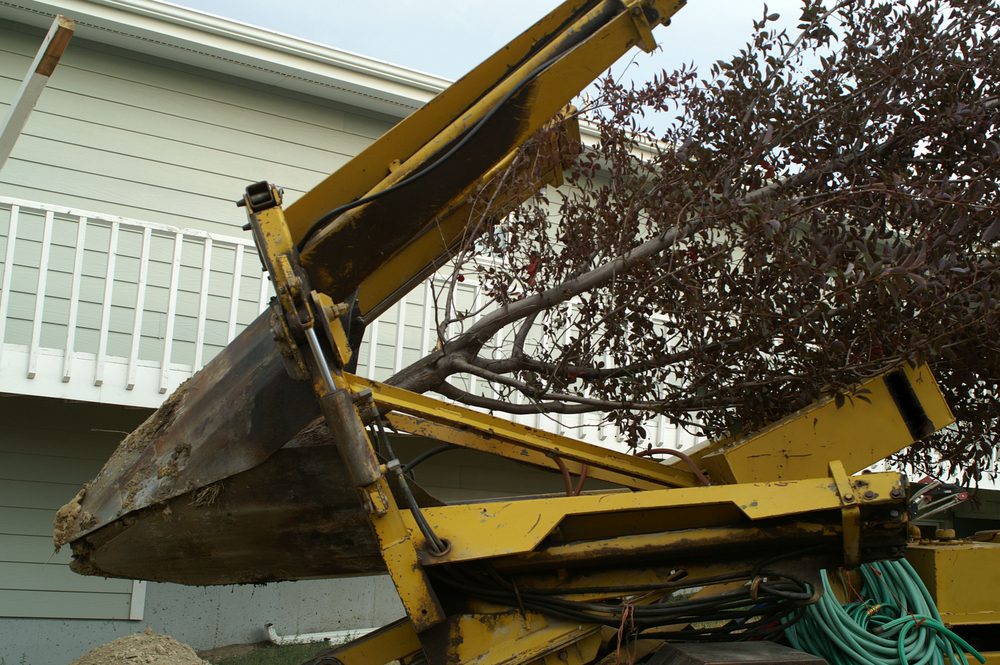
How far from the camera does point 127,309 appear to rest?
8.21 m

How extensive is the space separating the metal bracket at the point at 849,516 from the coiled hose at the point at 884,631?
433mm

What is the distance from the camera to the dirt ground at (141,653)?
5.34 metres

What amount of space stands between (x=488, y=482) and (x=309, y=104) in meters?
4.44

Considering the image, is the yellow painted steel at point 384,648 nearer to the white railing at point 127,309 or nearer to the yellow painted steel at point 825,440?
the yellow painted steel at point 825,440

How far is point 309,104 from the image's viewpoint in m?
9.98

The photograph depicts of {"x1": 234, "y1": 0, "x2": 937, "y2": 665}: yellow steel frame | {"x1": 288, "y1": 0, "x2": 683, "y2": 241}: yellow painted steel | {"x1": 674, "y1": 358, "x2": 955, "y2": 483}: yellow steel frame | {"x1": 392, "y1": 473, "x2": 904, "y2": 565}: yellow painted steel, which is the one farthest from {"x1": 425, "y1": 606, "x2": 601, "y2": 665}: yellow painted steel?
{"x1": 288, "y1": 0, "x2": 683, "y2": 241}: yellow painted steel

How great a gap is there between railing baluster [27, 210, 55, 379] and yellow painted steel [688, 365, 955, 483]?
5280 millimetres

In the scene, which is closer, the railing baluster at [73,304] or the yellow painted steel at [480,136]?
the yellow painted steel at [480,136]

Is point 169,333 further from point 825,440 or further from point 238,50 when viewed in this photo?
point 825,440

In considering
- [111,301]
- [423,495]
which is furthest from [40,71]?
[111,301]

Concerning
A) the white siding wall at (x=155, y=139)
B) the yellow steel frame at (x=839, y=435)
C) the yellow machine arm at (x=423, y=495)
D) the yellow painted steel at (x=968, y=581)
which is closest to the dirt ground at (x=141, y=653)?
the yellow machine arm at (x=423, y=495)

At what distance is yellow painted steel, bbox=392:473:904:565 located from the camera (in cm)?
328

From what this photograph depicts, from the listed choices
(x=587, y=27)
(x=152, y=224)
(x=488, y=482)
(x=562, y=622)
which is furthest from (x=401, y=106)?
(x=562, y=622)

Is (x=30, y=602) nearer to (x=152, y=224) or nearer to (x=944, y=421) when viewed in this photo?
(x=152, y=224)
